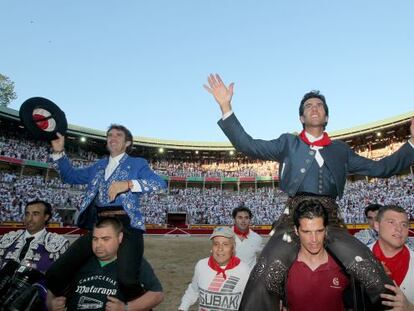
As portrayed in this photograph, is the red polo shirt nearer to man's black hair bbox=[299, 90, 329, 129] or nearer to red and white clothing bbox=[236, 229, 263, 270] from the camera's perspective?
man's black hair bbox=[299, 90, 329, 129]

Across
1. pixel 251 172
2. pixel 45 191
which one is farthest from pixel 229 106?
pixel 251 172

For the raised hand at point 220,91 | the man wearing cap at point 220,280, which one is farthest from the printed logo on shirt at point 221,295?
the raised hand at point 220,91

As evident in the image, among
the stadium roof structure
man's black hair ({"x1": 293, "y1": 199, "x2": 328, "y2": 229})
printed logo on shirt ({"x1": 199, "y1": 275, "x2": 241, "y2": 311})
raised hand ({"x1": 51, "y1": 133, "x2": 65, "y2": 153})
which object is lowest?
printed logo on shirt ({"x1": 199, "y1": 275, "x2": 241, "y2": 311})

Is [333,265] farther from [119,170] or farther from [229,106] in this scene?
[119,170]

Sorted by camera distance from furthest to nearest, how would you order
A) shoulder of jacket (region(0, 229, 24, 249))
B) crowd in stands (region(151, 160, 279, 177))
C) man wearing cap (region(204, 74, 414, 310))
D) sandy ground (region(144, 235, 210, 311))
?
crowd in stands (region(151, 160, 279, 177)) → sandy ground (region(144, 235, 210, 311)) → shoulder of jacket (region(0, 229, 24, 249)) → man wearing cap (region(204, 74, 414, 310))

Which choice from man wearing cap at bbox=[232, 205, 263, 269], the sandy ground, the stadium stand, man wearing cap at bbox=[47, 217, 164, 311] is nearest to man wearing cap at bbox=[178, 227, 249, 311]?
man wearing cap at bbox=[47, 217, 164, 311]

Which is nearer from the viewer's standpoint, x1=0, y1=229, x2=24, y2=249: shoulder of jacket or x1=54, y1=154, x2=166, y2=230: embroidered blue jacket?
x1=54, y1=154, x2=166, y2=230: embroidered blue jacket

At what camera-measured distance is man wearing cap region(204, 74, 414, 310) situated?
238cm

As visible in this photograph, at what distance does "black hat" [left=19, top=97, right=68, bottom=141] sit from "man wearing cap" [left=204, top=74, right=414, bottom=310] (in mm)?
1708

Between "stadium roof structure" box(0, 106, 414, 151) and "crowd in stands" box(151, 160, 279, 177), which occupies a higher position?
"stadium roof structure" box(0, 106, 414, 151)

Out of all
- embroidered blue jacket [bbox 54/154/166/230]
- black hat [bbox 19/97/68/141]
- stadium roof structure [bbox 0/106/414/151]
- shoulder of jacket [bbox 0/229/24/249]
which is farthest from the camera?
stadium roof structure [bbox 0/106/414/151]

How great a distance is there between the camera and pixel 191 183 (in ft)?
128

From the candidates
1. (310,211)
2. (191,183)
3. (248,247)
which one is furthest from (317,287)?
(191,183)

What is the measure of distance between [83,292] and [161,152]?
37.8m
